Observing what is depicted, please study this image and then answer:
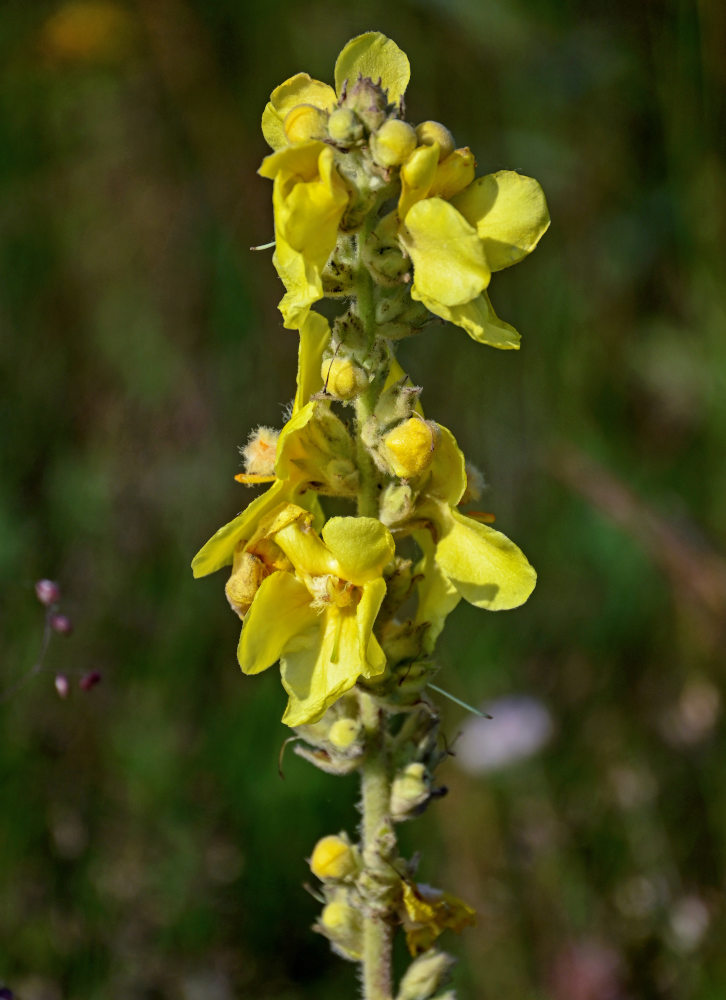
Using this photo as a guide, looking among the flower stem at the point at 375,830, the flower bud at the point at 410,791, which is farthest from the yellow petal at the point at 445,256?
the flower bud at the point at 410,791

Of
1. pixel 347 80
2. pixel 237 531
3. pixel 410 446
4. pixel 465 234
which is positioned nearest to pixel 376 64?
pixel 347 80

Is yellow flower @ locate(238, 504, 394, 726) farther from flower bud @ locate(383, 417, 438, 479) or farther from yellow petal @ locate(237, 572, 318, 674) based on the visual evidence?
flower bud @ locate(383, 417, 438, 479)

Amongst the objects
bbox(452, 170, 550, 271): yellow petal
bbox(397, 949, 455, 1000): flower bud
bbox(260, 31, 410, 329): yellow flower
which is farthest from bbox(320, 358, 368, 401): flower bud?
bbox(397, 949, 455, 1000): flower bud

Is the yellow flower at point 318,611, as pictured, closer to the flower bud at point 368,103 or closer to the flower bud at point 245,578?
the flower bud at point 245,578

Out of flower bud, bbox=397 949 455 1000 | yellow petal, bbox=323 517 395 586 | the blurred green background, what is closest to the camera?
yellow petal, bbox=323 517 395 586

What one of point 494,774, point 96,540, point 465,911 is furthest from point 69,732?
point 465,911

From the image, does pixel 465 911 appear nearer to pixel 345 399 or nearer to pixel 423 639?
pixel 423 639

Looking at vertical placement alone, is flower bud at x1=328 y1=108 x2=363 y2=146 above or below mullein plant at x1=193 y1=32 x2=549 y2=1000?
above
